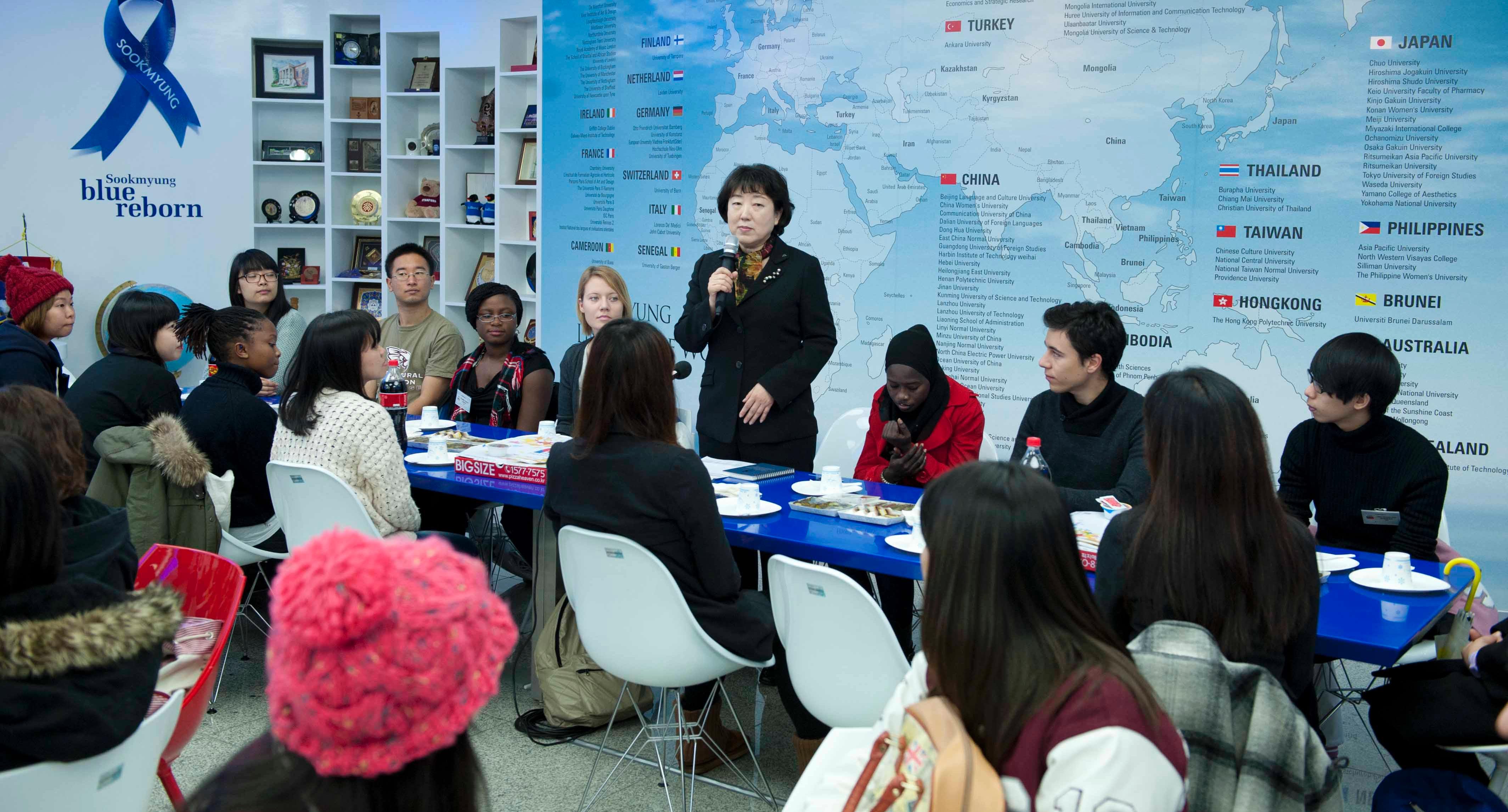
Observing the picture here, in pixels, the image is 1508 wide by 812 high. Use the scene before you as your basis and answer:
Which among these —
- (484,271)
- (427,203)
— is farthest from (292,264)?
(484,271)

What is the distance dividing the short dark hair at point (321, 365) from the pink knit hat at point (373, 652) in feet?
8.51

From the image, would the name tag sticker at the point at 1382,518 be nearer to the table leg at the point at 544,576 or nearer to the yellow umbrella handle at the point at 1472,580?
the yellow umbrella handle at the point at 1472,580

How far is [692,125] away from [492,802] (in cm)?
423

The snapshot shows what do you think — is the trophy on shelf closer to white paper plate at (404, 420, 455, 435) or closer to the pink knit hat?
white paper plate at (404, 420, 455, 435)

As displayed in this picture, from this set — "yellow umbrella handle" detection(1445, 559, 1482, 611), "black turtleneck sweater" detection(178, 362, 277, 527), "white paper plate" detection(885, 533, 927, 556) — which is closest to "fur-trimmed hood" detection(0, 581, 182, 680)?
"white paper plate" detection(885, 533, 927, 556)

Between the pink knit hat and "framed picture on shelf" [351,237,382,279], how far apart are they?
7.24m

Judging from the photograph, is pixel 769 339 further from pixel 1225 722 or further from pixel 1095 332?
pixel 1225 722

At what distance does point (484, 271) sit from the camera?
302 inches

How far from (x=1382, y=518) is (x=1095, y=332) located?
3.08 ft

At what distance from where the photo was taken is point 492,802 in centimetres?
312

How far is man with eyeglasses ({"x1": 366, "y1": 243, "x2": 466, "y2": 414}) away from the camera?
5477 mm

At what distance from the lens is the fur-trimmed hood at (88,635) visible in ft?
5.73

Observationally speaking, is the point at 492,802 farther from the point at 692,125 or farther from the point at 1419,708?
the point at 692,125

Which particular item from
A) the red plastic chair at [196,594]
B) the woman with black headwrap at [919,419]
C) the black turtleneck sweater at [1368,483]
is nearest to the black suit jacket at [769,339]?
the woman with black headwrap at [919,419]
